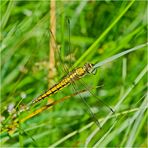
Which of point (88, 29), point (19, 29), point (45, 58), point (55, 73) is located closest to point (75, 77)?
point (55, 73)

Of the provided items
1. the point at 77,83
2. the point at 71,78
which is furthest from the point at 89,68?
the point at 77,83

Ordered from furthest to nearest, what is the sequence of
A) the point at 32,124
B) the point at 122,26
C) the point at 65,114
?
1. the point at 122,26
2. the point at 65,114
3. the point at 32,124

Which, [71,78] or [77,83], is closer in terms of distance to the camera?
[71,78]

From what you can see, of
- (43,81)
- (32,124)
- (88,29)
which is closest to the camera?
(32,124)

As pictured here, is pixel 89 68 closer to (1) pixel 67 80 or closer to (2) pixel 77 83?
(1) pixel 67 80


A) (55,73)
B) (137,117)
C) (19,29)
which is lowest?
(137,117)

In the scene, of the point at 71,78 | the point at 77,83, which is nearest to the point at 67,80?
the point at 71,78

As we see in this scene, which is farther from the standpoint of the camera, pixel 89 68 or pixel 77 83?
pixel 77 83

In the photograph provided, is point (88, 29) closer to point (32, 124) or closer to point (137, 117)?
point (32, 124)
